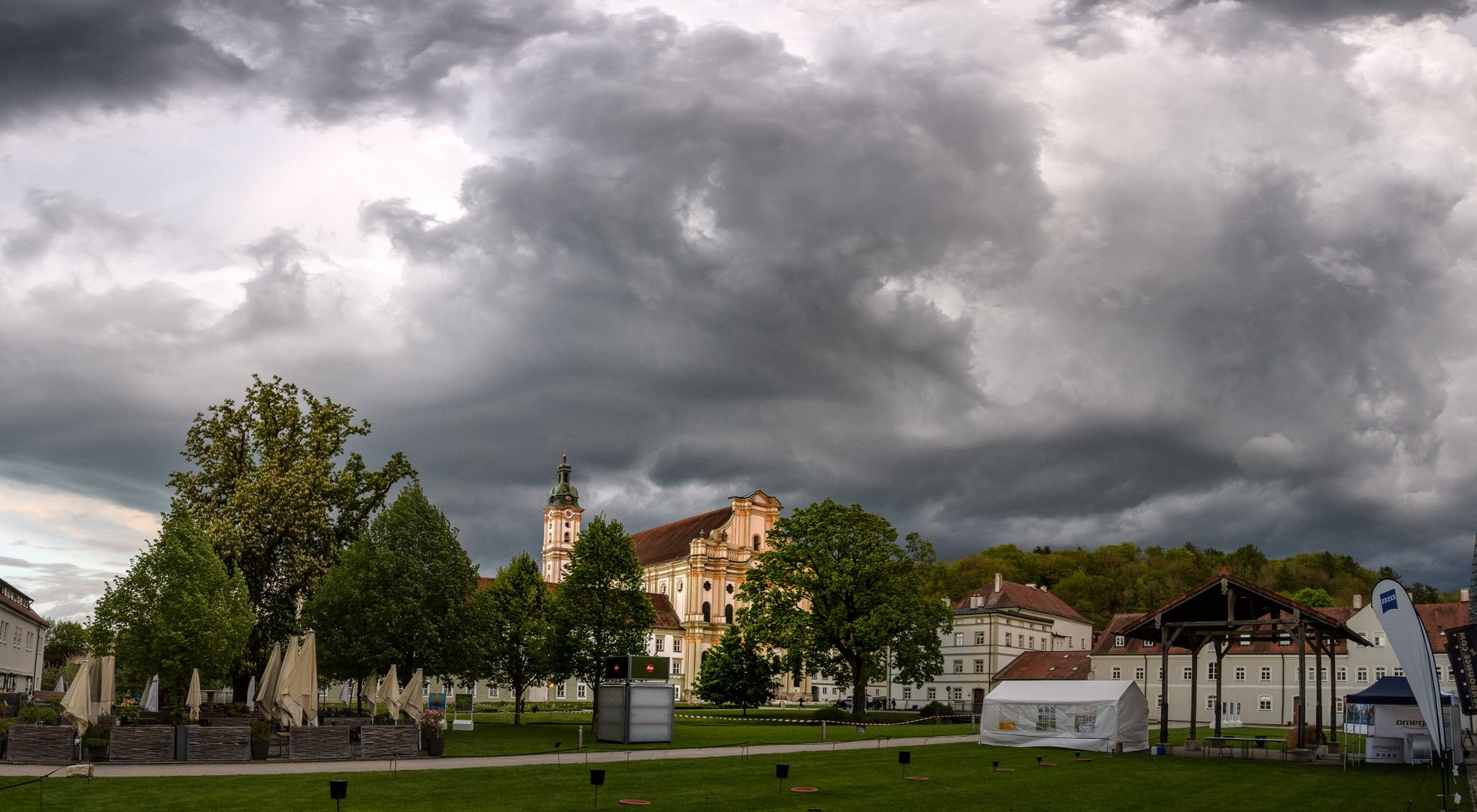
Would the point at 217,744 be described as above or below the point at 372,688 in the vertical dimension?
above

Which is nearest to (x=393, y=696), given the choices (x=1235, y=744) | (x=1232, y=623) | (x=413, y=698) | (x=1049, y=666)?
(x=413, y=698)

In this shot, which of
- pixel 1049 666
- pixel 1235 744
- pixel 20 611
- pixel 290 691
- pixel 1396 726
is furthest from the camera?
pixel 1049 666

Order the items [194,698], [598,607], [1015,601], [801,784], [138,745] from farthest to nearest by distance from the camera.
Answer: [1015,601] → [598,607] → [194,698] → [138,745] → [801,784]

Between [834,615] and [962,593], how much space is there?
7681 centimetres

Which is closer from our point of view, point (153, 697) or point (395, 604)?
point (395, 604)

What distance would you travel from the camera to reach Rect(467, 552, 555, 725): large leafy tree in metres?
57.7

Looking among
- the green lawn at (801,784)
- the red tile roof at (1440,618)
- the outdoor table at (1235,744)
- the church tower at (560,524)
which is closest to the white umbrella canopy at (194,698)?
the green lawn at (801,784)

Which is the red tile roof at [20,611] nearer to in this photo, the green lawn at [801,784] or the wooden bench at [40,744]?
the wooden bench at [40,744]

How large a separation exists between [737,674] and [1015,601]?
3758cm

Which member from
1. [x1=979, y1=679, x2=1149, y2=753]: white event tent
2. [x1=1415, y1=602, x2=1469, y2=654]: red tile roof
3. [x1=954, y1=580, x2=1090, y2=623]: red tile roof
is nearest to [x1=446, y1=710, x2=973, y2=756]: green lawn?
[x1=979, y1=679, x2=1149, y2=753]: white event tent

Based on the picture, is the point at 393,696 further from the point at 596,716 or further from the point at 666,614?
the point at 666,614

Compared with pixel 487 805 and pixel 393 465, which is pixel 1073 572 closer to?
pixel 393 465

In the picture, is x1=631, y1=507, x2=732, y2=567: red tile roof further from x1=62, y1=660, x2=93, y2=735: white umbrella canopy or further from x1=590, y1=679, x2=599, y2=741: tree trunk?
x1=62, y1=660, x2=93, y2=735: white umbrella canopy

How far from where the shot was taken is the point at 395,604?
48.8m
